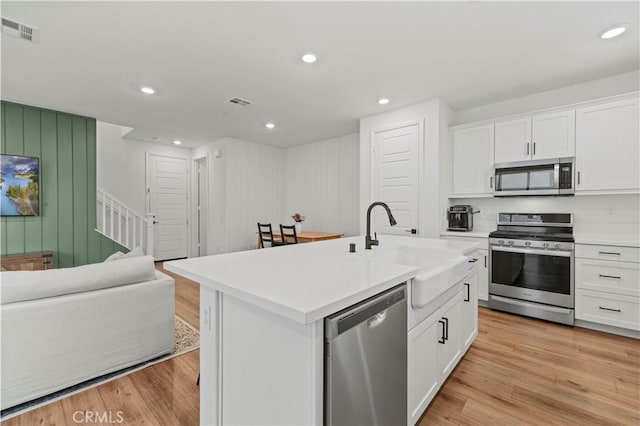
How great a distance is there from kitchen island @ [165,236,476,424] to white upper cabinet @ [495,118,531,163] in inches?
111

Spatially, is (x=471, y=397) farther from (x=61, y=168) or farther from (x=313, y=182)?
(x=61, y=168)

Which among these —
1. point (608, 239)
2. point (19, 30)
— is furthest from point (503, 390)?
point (19, 30)

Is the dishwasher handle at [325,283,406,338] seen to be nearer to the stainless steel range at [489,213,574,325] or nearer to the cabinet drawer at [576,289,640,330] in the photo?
the stainless steel range at [489,213,574,325]

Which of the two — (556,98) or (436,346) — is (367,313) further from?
(556,98)

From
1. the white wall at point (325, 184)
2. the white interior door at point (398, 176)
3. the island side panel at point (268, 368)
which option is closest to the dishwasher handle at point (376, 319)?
the island side panel at point (268, 368)

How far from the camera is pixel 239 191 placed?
19.5 feet

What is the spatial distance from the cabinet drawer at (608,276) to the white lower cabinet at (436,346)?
1.59 m

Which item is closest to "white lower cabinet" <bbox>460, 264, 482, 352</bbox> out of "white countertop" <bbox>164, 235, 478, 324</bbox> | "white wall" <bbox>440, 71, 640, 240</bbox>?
"white countertop" <bbox>164, 235, 478, 324</bbox>

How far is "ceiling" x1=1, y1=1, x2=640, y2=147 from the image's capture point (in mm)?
2100

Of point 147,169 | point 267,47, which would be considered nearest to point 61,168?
point 147,169

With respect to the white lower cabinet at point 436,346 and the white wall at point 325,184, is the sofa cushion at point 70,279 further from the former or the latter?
the white wall at point 325,184

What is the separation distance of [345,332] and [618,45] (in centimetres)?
357

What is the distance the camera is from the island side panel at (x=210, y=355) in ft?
4.10

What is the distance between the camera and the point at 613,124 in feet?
9.48
